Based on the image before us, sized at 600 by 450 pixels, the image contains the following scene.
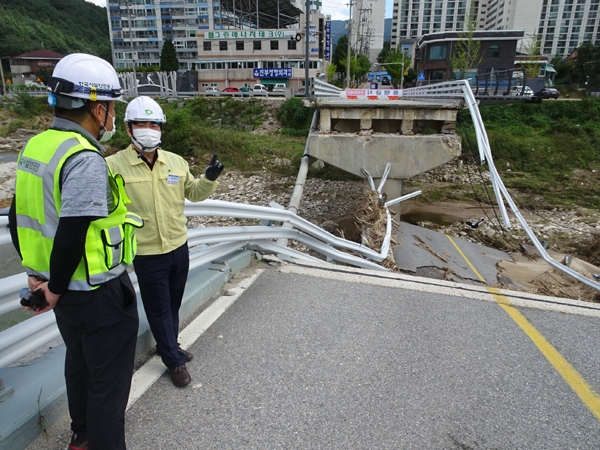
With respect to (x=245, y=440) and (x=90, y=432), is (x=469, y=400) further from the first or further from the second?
(x=90, y=432)

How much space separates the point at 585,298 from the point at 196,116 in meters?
33.7

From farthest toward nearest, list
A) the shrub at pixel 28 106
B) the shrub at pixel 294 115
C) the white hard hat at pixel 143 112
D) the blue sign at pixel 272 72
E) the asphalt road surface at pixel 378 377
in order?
the blue sign at pixel 272 72
the shrub at pixel 28 106
the shrub at pixel 294 115
the white hard hat at pixel 143 112
the asphalt road surface at pixel 378 377

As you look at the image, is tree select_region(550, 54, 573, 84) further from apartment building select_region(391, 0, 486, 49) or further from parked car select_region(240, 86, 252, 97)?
apartment building select_region(391, 0, 486, 49)

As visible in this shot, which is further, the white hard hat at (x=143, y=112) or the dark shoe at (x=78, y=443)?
the white hard hat at (x=143, y=112)

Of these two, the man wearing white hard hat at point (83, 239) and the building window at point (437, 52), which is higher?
the building window at point (437, 52)

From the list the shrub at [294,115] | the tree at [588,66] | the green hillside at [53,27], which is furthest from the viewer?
the green hillside at [53,27]

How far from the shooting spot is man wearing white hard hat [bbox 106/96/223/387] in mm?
2645

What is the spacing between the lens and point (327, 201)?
1666cm

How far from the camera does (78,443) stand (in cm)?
212

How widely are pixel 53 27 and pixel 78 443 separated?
13928cm

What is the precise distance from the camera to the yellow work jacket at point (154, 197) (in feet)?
8.67

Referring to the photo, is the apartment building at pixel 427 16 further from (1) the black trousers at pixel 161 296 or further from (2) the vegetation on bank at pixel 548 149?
(1) the black trousers at pixel 161 296

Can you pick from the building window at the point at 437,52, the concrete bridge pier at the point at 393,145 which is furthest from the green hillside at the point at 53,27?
the concrete bridge pier at the point at 393,145

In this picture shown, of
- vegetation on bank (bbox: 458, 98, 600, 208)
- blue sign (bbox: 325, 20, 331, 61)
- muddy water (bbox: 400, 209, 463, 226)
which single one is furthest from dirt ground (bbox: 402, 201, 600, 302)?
blue sign (bbox: 325, 20, 331, 61)
